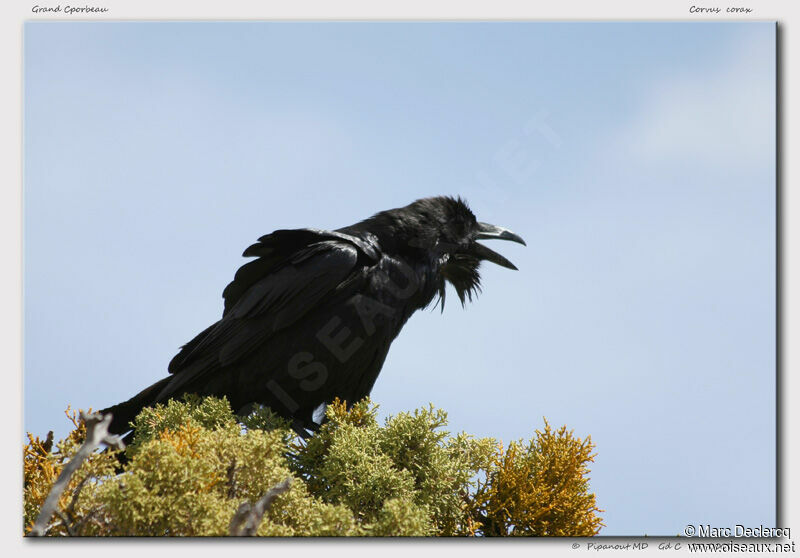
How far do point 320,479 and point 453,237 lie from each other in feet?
6.19

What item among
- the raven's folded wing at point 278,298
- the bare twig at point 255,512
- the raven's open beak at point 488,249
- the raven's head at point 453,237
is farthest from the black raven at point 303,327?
the bare twig at point 255,512

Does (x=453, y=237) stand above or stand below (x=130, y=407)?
above

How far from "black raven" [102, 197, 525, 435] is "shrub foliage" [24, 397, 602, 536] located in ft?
0.83

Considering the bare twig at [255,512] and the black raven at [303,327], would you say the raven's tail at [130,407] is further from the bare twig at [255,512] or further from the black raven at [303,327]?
the bare twig at [255,512]

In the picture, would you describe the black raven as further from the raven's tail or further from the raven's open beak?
the raven's open beak

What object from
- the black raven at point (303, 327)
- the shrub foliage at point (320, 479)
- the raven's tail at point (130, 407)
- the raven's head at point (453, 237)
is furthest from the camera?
the raven's head at point (453, 237)

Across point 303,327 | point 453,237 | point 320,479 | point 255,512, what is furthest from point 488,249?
point 255,512

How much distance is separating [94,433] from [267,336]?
6.13 ft

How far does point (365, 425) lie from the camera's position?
13.4ft

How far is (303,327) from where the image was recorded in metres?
4.49

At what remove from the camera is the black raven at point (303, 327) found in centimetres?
443

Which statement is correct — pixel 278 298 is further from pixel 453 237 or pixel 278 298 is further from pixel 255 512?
pixel 255 512

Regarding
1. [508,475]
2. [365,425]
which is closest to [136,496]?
[365,425]

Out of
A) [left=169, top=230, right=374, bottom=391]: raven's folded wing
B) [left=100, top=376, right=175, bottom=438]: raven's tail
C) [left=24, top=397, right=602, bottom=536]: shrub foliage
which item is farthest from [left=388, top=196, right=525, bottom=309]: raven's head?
[left=100, top=376, right=175, bottom=438]: raven's tail
